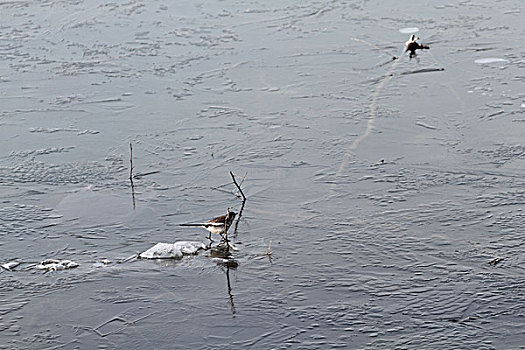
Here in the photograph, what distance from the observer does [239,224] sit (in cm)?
438

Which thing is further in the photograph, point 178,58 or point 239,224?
point 178,58

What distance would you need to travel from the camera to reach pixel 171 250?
13.5ft

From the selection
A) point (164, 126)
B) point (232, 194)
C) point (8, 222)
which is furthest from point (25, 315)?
point (164, 126)

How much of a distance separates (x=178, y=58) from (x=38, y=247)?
3.59 m

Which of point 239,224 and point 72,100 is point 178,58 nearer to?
point 72,100

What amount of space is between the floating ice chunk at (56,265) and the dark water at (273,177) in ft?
0.17

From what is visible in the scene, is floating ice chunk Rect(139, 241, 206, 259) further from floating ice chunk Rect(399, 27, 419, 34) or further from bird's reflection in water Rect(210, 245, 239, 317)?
floating ice chunk Rect(399, 27, 419, 34)

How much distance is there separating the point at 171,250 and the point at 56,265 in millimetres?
614

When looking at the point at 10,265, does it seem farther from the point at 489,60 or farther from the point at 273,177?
the point at 489,60

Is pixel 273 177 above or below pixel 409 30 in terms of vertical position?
below

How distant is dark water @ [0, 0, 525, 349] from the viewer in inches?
137

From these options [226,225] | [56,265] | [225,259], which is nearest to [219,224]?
[226,225]

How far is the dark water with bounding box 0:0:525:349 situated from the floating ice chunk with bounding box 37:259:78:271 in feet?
0.17

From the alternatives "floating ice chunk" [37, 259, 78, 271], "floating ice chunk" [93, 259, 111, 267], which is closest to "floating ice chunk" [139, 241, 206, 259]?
"floating ice chunk" [93, 259, 111, 267]
